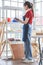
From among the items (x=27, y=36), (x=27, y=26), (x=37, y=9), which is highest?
(x=37, y=9)

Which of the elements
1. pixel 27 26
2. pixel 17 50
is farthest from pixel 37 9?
pixel 27 26

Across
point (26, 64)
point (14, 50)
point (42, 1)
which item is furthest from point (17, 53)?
point (42, 1)

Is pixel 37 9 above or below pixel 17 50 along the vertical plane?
above

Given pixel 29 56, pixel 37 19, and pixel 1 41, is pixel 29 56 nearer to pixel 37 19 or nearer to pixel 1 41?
pixel 1 41

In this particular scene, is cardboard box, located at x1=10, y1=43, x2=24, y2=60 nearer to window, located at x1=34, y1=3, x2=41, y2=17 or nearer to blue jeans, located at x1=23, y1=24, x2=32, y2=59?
blue jeans, located at x1=23, y1=24, x2=32, y2=59

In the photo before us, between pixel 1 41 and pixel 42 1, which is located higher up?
pixel 42 1

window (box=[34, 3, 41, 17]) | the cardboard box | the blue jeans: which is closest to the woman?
the blue jeans

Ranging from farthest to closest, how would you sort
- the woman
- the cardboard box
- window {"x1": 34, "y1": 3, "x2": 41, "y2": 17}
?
window {"x1": 34, "y1": 3, "x2": 41, "y2": 17} → the cardboard box → the woman

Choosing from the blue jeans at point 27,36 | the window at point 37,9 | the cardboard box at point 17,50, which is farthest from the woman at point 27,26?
the window at point 37,9

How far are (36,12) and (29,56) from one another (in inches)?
85.4

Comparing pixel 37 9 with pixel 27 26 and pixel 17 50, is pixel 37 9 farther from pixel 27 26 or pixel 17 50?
pixel 27 26

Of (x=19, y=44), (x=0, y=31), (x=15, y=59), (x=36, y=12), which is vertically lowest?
(x=15, y=59)

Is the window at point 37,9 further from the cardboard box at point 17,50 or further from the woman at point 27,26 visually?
the woman at point 27,26

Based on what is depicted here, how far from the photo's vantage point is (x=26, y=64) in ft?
14.4
